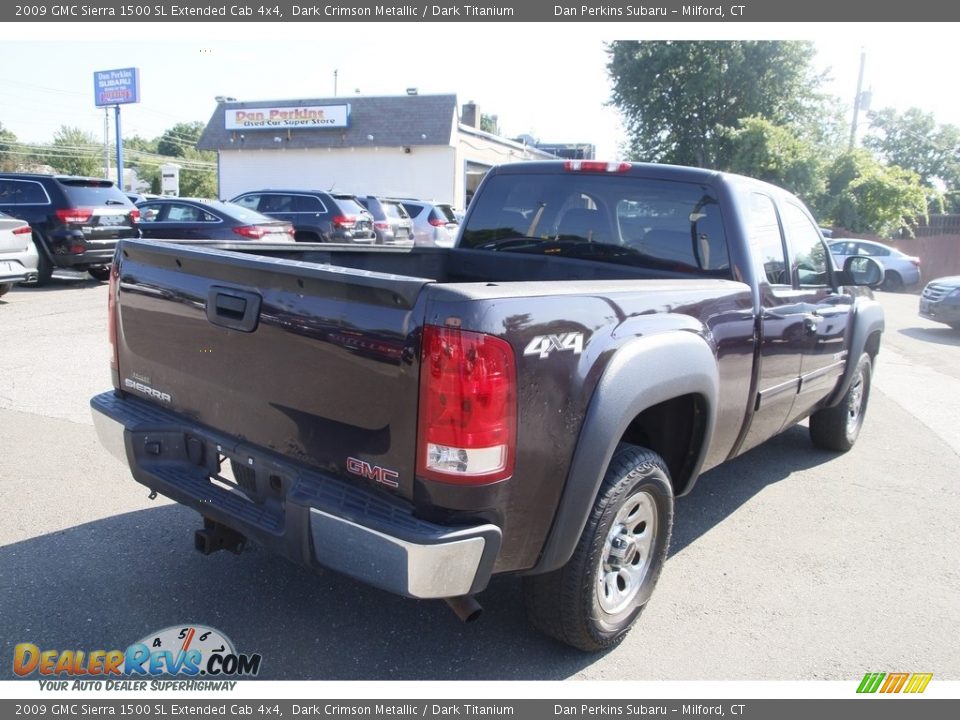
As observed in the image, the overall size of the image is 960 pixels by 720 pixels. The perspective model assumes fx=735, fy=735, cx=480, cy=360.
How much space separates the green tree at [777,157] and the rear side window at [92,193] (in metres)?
24.6

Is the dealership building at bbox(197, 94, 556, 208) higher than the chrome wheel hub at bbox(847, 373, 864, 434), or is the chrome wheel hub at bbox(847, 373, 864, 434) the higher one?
the dealership building at bbox(197, 94, 556, 208)

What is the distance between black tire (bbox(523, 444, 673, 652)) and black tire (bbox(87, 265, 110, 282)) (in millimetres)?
12382

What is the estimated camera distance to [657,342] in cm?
284

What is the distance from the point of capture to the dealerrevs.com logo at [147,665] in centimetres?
268

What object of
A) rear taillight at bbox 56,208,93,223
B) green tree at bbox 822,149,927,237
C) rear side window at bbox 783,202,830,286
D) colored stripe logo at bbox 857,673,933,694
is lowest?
colored stripe logo at bbox 857,673,933,694

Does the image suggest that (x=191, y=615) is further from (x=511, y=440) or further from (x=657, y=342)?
(x=657, y=342)

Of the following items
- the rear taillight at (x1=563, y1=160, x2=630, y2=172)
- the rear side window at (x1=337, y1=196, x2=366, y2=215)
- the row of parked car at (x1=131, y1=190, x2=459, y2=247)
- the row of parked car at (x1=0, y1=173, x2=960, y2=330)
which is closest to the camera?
the rear taillight at (x1=563, y1=160, x2=630, y2=172)

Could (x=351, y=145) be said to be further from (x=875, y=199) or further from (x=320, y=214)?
(x=875, y=199)

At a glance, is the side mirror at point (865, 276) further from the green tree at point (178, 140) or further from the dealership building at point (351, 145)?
the green tree at point (178, 140)

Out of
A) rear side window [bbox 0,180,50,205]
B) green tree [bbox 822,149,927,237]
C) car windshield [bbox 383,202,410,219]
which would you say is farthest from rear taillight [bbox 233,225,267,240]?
green tree [bbox 822,149,927,237]

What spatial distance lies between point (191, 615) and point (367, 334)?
5.36 ft

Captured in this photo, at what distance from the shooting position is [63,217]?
38.6 ft

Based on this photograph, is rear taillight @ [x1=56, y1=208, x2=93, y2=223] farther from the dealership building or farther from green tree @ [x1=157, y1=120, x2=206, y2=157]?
green tree @ [x1=157, y1=120, x2=206, y2=157]

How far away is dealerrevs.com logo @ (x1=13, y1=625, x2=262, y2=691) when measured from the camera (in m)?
2.68
